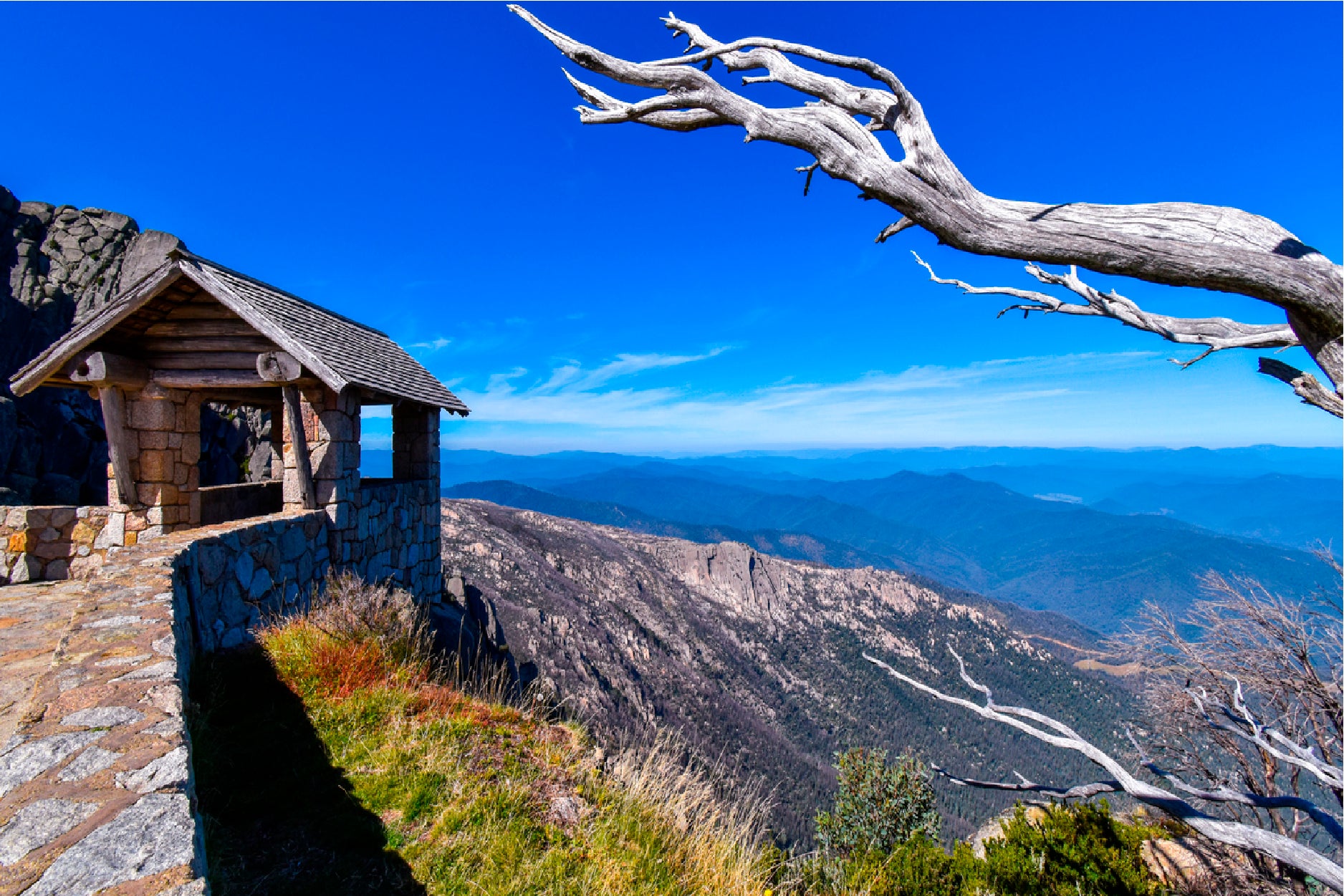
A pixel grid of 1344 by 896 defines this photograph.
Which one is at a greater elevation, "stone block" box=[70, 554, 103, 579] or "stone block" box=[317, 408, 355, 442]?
"stone block" box=[317, 408, 355, 442]

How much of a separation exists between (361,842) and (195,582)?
10.0 feet

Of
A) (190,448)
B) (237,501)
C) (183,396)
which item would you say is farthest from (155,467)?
(237,501)

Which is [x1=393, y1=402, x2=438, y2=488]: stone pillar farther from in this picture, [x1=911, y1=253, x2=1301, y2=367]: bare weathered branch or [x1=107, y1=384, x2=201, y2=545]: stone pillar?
[x1=911, y1=253, x2=1301, y2=367]: bare weathered branch

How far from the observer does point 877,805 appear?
14727 millimetres

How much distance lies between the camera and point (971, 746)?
39125mm

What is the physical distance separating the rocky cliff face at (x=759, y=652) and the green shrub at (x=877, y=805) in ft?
9.34

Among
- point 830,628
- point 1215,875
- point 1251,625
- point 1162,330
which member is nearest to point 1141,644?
point 1251,625

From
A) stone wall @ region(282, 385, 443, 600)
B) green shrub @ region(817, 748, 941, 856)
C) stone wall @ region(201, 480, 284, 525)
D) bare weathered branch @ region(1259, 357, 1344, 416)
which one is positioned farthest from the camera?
green shrub @ region(817, 748, 941, 856)

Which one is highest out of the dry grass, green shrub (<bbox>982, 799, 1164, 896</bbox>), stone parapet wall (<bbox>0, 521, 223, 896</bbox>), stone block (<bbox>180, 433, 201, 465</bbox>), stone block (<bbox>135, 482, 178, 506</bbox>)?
stone block (<bbox>180, 433, 201, 465</bbox>)

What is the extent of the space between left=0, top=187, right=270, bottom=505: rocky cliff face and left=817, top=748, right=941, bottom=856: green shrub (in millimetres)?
20781

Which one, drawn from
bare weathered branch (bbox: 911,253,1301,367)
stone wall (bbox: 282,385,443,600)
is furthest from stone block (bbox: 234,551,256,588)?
bare weathered branch (bbox: 911,253,1301,367)

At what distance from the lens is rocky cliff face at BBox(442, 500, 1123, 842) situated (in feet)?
64.8

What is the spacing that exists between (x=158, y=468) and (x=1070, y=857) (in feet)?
37.1

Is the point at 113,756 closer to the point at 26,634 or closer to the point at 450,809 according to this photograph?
the point at 450,809
